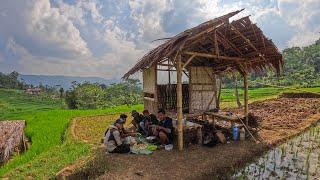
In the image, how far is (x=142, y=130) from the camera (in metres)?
11.3

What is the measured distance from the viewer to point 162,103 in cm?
1283

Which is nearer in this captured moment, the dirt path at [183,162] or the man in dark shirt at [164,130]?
the dirt path at [183,162]

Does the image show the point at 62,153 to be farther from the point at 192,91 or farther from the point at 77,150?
the point at 192,91

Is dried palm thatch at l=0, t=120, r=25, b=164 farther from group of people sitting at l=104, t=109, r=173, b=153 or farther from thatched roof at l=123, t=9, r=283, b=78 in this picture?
thatched roof at l=123, t=9, r=283, b=78

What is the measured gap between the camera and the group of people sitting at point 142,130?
29.2 ft

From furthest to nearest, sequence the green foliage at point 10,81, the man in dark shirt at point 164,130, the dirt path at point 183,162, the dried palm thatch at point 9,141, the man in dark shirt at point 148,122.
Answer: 1. the green foliage at point 10,81
2. the dried palm thatch at point 9,141
3. the man in dark shirt at point 148,122
4. the man in dark shirt at point 164,130
5. the dirt path at point 183,162

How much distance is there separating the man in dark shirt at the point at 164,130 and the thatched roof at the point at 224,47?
1.88 metres

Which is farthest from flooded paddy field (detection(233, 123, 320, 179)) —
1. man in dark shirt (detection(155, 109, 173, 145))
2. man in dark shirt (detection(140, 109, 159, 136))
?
man in dark shirt (detection(140, 109, 159, 136))

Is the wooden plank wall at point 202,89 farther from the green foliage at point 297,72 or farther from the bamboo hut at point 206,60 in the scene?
the green foliage at point 297,72

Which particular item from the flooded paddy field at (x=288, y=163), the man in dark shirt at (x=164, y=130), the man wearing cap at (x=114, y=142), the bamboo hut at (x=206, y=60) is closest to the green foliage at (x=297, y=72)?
the bamboo hut at (x=206, y=60)

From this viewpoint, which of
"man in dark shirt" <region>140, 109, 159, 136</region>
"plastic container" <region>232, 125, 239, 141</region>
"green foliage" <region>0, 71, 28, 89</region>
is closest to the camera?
"plastic container" <region>232, 125, 239, 141</region>

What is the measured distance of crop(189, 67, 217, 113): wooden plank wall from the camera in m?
12.0

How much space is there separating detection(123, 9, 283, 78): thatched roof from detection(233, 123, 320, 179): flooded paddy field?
3.36 m

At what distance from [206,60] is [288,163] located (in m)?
5.81
